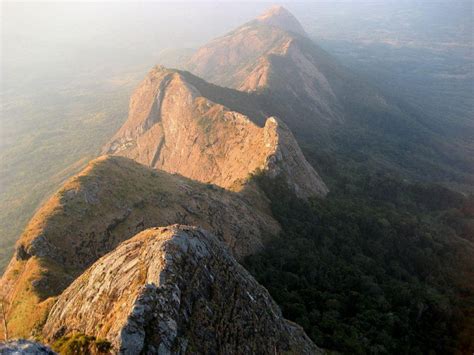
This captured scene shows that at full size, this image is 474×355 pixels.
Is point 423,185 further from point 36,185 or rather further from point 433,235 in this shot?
point 36,185

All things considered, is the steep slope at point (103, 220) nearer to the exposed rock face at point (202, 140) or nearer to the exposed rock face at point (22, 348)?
the exposed rock face at point (202, 140)

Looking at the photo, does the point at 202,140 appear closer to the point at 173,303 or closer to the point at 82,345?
the point at 173,303

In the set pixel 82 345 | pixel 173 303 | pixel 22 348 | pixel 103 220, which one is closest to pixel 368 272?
pixel 103 220

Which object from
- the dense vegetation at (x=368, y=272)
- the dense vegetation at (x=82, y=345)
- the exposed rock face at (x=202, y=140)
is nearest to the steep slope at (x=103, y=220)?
the dense vegetation at (x=368, y=272)

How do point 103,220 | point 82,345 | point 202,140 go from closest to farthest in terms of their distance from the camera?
point 82,345 → point 103,220 → point 202,140

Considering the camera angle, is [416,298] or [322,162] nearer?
[416,298]

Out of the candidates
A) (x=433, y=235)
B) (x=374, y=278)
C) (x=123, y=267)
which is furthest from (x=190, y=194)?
(x=433, y=235)
